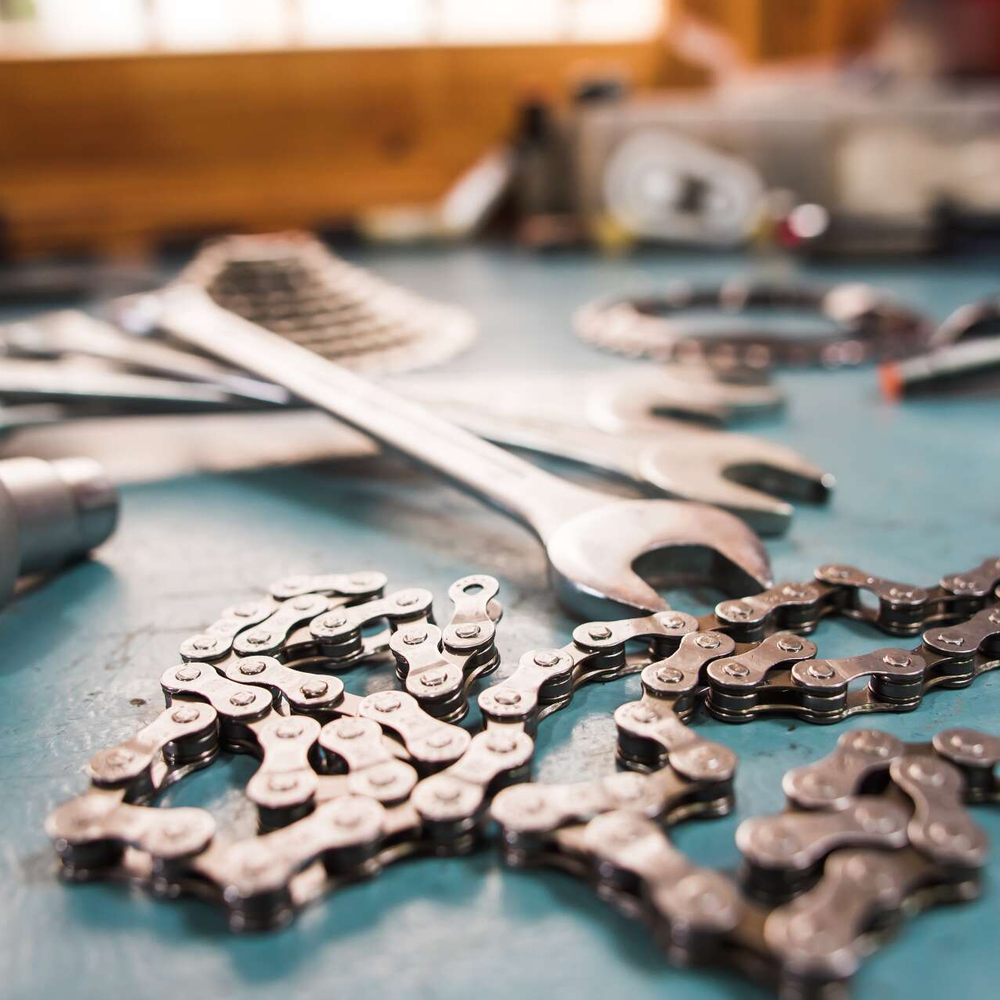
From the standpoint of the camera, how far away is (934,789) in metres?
0.67

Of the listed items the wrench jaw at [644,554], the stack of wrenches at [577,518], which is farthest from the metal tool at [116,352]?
the wrench jaw at [644,554]

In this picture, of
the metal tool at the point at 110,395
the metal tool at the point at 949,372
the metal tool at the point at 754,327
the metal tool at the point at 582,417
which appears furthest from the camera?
the metal tool at the point at 754,327

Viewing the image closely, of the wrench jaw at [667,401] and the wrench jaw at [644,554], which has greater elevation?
the wrench jaw at [644,554]

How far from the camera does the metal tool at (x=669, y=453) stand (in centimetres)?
118

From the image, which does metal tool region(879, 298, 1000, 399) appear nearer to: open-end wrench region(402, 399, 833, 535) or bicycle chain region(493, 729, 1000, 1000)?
open-end wrench region(402, 399, 833, 535)

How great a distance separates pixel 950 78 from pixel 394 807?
13.4 feet

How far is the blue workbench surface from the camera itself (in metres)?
0.58

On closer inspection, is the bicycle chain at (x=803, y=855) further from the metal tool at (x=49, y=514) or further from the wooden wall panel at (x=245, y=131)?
the wooden wall panel at (x=245, y=131)

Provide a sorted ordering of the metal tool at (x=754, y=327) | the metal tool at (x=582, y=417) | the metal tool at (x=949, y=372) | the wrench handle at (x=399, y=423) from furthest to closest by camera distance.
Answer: the metal tool at (x=754, y=327), the metal tool at (x=949, y=372), the metal tool at (x=582, y=417), the wrench handle at (x=399, y=423)

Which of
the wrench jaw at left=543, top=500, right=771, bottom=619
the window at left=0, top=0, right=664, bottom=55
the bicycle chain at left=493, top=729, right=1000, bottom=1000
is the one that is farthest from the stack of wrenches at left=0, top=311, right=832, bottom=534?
the window at left=0, top=0, right=664, bottom=55

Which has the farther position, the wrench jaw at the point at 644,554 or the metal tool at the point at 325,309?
the metal tool at the point at 325,309

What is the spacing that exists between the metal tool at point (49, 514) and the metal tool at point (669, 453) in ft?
1.53

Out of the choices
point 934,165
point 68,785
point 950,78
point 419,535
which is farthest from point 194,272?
point 950,78

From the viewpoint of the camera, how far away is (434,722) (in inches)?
30.0
